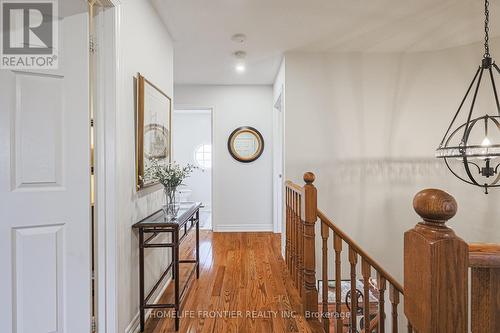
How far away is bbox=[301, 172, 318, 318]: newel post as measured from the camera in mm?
2094

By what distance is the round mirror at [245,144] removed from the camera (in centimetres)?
465

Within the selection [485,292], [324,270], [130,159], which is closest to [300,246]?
[324,270]

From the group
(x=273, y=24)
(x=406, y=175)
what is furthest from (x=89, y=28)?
(x=406, y=175)

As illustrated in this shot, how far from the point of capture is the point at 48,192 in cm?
152

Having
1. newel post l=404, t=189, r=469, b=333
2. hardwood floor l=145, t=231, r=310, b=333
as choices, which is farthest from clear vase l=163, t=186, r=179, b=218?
newel post l=404, t=189, r=469, b=333

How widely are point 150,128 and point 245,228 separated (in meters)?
2.98

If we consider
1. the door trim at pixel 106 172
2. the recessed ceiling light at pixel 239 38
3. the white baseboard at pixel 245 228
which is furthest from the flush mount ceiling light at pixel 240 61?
the white baseboard at pixel 245 228

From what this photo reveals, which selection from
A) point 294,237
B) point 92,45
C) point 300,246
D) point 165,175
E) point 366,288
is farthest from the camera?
point 294,237

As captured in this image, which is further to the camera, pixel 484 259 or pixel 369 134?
pixel 369 134

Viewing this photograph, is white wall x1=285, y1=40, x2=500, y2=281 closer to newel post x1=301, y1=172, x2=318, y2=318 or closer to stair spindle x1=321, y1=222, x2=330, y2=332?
newel post x1=301, y1=172, x2=318, y2=318

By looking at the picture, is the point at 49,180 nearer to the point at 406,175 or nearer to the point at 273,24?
the point at 273,24

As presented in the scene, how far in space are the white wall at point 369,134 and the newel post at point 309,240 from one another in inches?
49.1

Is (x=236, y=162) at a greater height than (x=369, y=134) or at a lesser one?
lesser

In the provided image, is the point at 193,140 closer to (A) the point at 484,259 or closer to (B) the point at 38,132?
(B) the point at 38,132
